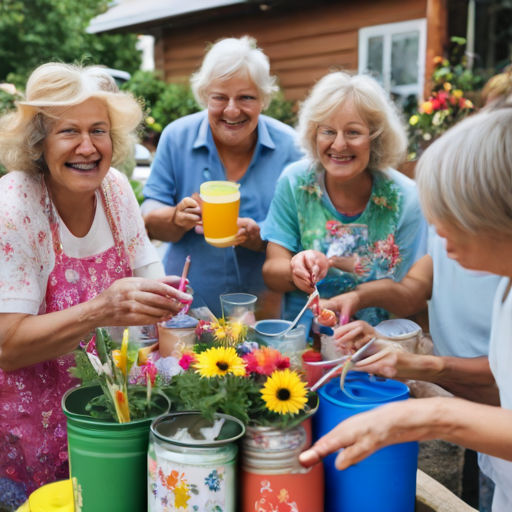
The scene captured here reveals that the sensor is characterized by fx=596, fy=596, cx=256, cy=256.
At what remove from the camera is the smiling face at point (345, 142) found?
7.50 ft

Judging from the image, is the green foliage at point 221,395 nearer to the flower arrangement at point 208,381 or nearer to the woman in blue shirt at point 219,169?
the flower arrangement at point 208,381

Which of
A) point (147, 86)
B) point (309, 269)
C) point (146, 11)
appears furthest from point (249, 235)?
point (146, 11)

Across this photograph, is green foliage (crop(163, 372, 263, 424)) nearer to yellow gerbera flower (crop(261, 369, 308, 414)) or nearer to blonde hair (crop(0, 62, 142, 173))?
yellow gerbera flower (crop(261, 369, 308, 414))

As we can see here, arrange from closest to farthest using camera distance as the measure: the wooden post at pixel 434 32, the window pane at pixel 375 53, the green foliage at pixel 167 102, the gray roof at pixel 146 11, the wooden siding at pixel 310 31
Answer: the wooden post at pixel 434 32 < the wooden siding at pixel 310 31 < the window pane at pixel 375 53 < the green foliage at pixel 167 102 < the gray roof at pixel 146 11

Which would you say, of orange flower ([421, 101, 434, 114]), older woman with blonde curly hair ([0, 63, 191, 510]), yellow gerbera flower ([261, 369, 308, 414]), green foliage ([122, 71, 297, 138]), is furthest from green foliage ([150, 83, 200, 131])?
yellow gerbera flower ([261, 369, 308, 414])

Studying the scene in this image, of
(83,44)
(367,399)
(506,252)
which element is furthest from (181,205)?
(83,44)

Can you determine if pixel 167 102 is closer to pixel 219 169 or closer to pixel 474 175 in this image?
pixel 219 169

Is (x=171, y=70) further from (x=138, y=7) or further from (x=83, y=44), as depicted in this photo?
(x=83, y=44)

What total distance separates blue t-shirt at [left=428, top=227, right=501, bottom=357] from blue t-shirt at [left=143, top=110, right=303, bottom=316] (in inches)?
37.2

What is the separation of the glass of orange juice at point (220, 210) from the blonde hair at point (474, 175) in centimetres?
120

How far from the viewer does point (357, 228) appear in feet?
7.69

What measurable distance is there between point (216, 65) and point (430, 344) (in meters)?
1.52

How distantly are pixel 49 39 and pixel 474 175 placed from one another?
18033 mm

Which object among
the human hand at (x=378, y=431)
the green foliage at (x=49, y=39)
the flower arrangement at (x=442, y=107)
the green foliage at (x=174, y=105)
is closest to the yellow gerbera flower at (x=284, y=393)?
the human hand at (x=378, y=431)
